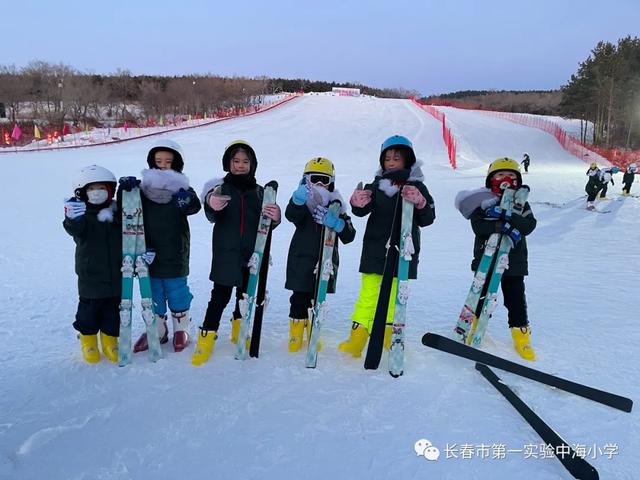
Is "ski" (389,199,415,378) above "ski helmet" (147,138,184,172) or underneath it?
underneath

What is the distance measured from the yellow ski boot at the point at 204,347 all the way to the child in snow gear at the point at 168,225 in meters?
0.25

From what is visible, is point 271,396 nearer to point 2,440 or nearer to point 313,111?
point 2,440

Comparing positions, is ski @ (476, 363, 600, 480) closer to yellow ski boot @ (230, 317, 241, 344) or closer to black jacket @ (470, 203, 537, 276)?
black jacket @ (470, 203, 537, 276)

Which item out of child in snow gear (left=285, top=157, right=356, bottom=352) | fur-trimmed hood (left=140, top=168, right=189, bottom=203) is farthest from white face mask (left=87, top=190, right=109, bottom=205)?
child in snow gear (left=285, top=157, right=356, bottom=352)

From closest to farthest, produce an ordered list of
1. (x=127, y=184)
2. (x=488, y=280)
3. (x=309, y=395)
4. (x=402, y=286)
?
(x=309, y=395)
(x=127, y=184)
(x=402, y=286)
(x=488, y=280)

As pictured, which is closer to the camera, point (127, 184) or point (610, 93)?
point (127, 184)

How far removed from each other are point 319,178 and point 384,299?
114 centimetres

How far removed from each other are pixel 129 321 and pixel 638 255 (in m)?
8.02

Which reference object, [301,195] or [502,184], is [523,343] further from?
[301,195]

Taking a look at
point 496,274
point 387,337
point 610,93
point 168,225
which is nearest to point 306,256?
point 387,337

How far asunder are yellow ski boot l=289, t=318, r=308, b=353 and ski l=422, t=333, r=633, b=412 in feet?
3.50

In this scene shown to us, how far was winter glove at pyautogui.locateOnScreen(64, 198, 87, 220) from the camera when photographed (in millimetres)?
3191

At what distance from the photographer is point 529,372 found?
133 inches

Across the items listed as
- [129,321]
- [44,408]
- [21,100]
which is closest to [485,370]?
[129,321]
